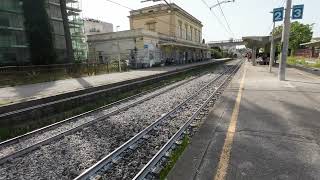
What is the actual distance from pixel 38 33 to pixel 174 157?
27845 mm

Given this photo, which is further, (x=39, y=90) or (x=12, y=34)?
(x=12, y=34)

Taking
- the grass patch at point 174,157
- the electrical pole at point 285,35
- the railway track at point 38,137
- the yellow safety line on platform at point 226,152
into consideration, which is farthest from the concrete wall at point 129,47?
the grass patch at point 174,157

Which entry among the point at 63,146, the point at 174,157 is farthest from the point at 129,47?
the point at 174,157

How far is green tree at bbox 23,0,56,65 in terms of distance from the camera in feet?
89.3

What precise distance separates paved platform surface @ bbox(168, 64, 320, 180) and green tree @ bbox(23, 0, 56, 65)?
2462 centimetres

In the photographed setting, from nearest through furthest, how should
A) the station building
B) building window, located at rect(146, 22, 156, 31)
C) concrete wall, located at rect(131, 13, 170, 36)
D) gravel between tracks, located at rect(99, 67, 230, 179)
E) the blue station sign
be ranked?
gravel between tracks, located at rect(99, 67, 230, 179), the blue station sign, the station building, concrete wall, located at rect(131, 13, 170, 36), building window, located at rect(146, 22, 156, 31)

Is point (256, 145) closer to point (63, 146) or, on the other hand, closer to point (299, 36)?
point (63, 146)

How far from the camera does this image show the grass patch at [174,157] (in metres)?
4.16

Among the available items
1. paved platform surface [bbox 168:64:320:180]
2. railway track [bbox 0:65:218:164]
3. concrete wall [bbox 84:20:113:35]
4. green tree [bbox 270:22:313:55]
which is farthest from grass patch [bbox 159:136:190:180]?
green tree [bbox 270:22:313:55]

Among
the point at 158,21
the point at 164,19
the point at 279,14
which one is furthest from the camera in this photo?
the point at 158,21

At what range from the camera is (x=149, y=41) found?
113 ft

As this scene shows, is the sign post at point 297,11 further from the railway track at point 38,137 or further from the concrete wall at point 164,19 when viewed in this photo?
the concrete wall at point 164,19

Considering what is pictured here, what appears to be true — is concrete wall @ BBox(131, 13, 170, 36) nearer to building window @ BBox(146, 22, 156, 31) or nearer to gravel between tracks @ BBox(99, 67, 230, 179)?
building window @ BBox(146, 22, 156, 31)

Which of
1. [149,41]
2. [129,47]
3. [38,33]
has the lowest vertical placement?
[129,47]
